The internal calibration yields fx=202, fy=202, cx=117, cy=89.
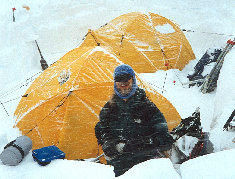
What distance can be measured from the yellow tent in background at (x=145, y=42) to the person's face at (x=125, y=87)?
4482mm

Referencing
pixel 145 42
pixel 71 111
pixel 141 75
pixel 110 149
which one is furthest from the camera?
pixel 145 42

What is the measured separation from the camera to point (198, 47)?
7934 mm

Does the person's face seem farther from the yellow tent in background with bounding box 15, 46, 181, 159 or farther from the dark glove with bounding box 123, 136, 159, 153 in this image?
the yellow tent in background with bounding box 15, 46, 181, 159

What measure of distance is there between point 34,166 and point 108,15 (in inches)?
386

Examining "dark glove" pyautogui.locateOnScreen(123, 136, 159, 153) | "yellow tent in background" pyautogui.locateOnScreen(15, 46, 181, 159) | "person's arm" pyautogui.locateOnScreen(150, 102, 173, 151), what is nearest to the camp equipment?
"dark glove" pyautogui.locateOnScreen(123, 136, 159, 153)

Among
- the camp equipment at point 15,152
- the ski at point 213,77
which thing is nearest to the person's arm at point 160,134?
the camp equipment at point 15,152

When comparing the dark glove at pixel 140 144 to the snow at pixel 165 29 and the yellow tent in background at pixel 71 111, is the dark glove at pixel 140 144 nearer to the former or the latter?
the yellow tent in background at pixel 71 111

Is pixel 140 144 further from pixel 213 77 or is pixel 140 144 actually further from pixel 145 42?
pixel 145 42

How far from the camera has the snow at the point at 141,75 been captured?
1252 millimetres

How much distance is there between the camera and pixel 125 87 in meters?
1.93

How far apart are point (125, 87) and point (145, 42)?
16.0 feet

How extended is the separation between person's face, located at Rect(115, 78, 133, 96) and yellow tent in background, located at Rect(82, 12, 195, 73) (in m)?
4.48

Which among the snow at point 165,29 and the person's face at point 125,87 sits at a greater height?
Result: the person's face at point 125,87

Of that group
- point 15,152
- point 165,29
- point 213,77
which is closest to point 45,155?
point 15,152
